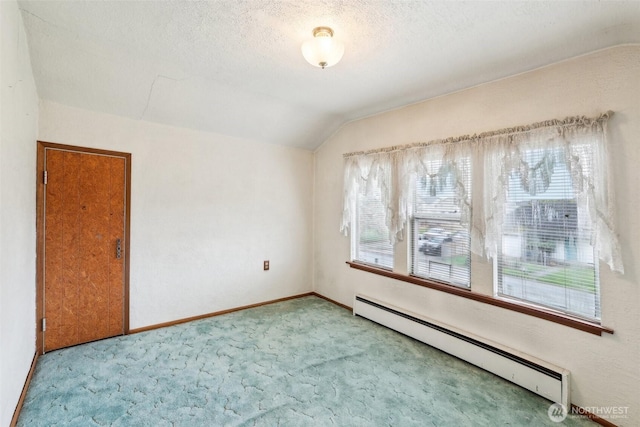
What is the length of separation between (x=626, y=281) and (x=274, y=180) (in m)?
3.63

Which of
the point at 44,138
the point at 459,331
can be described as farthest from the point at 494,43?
the point at 44,138

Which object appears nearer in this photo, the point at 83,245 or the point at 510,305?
the point at 510,305

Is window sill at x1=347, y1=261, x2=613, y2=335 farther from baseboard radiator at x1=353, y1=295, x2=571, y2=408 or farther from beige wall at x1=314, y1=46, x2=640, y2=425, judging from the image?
baseboard radiator at x1=353, y1=295, x2=571, y2=408

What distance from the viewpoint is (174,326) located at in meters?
3.32

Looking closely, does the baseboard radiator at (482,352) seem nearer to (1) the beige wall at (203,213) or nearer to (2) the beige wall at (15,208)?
(1) the beige wall at (203,213)

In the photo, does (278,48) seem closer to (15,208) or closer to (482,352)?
(15,208)

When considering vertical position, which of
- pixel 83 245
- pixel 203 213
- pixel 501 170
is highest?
pixel 501 170

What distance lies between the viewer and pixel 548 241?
7.32 ft

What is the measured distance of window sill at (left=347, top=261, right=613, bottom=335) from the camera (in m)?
2.01

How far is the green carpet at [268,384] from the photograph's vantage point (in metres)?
1.93

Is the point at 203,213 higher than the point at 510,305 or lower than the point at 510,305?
higher

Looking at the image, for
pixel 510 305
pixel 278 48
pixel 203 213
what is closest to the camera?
pixel 278 48

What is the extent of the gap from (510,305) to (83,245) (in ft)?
12.9

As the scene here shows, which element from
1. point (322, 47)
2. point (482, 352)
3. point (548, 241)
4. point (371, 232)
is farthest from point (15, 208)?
point (548, 241)
